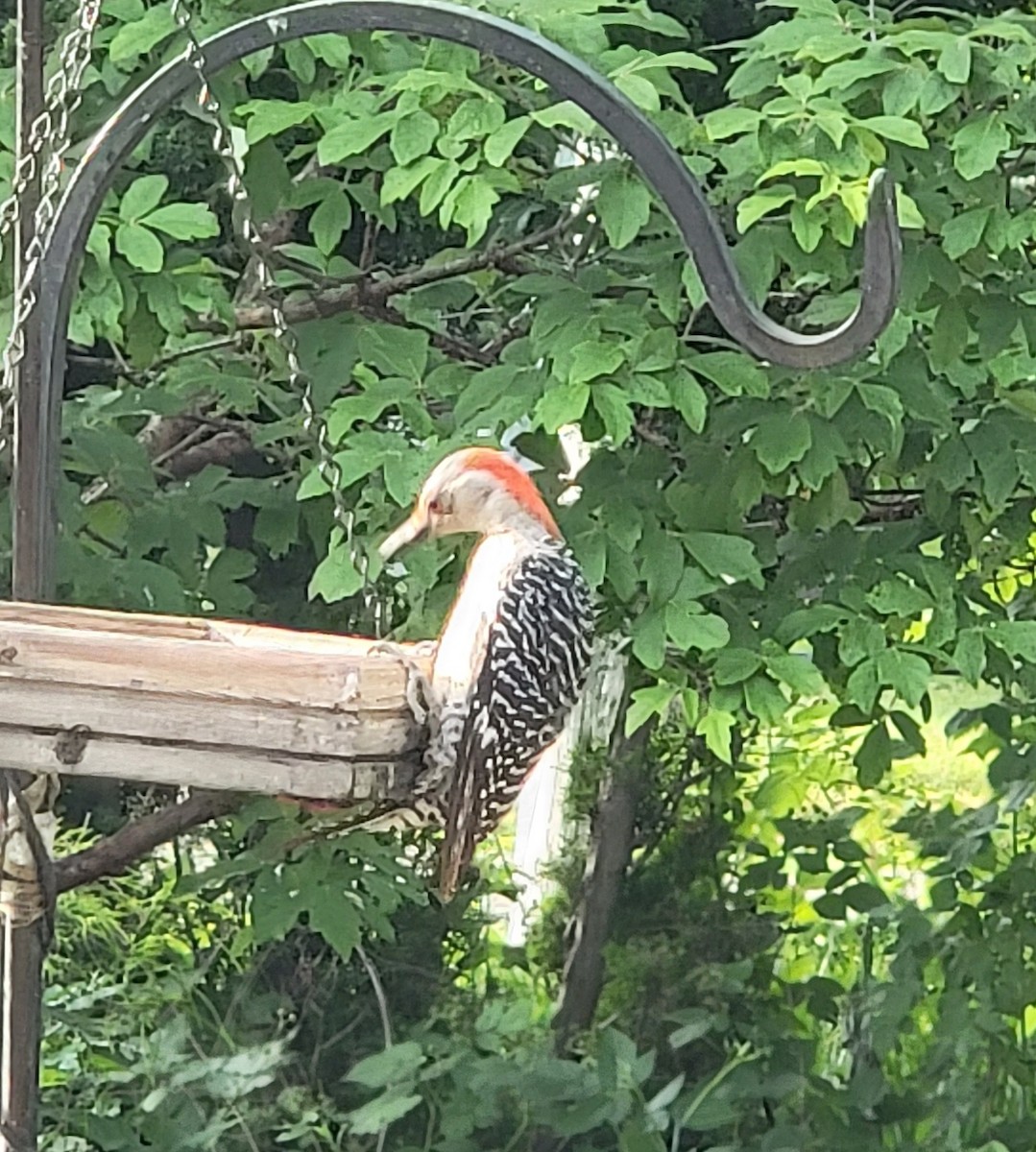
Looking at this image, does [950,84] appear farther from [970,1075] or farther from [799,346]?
[970,1075]

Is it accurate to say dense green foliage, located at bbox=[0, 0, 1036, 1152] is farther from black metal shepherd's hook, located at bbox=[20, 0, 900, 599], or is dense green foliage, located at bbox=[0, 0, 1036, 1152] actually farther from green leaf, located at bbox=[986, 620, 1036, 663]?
black metal shepherd's hook, located at bbox=[20, 0, 900, 599]

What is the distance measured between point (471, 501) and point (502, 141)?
359 millimetres

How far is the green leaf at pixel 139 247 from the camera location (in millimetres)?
1423

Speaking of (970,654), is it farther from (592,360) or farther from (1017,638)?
(592,360)

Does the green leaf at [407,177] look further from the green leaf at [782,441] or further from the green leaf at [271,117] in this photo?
the green leaf at [782,441]

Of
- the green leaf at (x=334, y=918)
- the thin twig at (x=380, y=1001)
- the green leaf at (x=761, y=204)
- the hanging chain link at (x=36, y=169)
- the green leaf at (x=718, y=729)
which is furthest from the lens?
the thin twig at (x=380, y=1001)

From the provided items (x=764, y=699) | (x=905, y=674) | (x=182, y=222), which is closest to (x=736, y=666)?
(x=764, y=699)

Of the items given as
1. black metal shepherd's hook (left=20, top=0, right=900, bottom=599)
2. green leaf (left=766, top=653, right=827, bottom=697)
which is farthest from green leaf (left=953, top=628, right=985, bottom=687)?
black metal shepherd's hook (left=20, top=0, right=900, bottom=599)

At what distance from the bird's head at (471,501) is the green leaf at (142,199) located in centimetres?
43

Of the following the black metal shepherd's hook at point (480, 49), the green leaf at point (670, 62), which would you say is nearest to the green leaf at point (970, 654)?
the green leaf at point (670, 62)

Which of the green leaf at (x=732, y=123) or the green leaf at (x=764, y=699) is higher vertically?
the green leaf at (x=732, y=123)

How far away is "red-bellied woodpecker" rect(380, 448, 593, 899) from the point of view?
1105 millimetres

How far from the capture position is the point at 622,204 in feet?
4.67

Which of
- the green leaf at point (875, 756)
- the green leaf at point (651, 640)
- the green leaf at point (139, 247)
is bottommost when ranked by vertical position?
the green leaf at point (875, 756)
